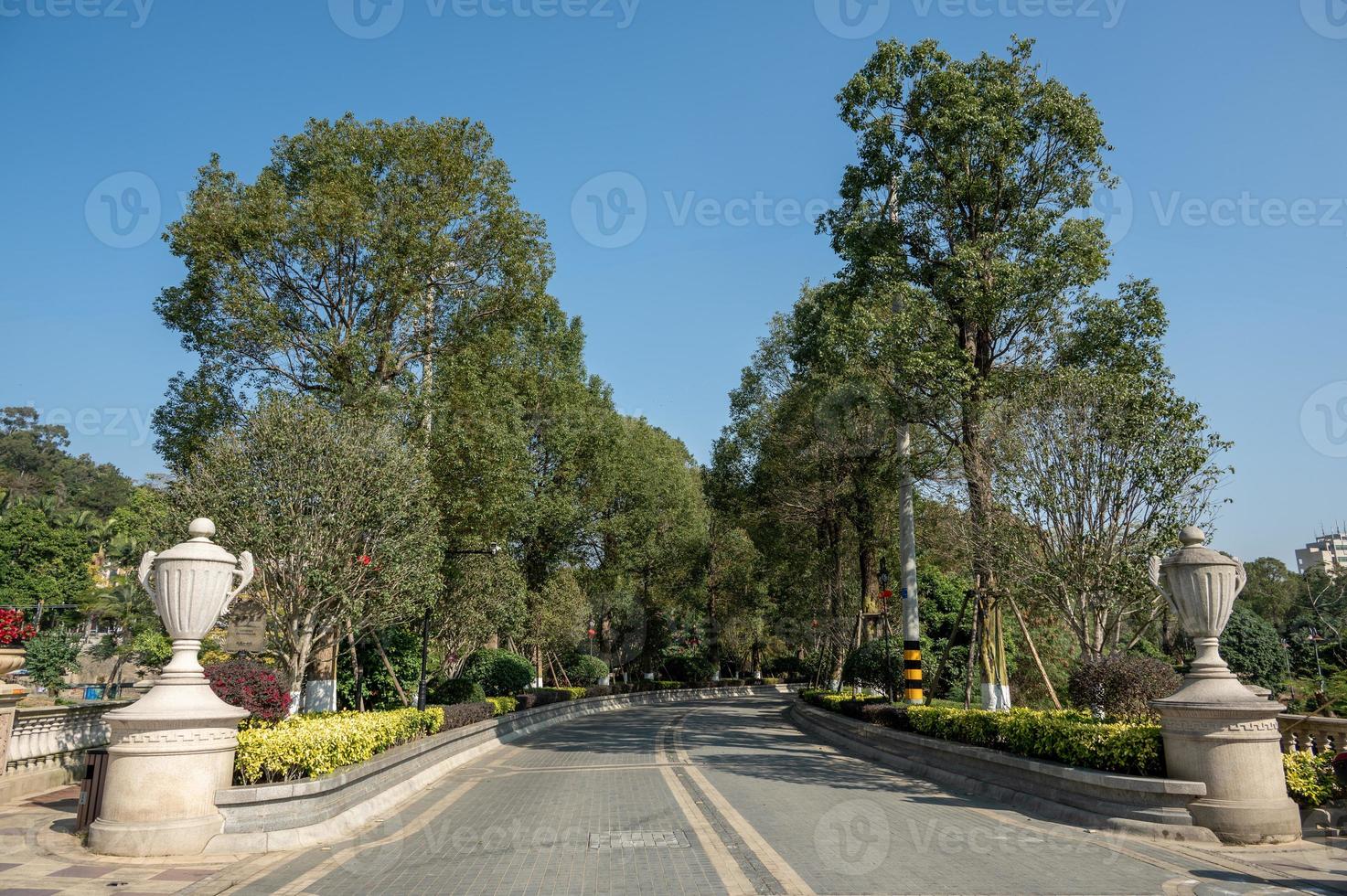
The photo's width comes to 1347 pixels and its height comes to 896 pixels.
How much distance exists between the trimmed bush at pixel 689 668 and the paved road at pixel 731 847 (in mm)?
39253

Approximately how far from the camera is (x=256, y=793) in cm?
865

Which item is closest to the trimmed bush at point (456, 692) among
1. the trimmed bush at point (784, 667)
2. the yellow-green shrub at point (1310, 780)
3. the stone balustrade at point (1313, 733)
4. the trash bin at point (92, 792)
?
the trash bin at point (92, 792)

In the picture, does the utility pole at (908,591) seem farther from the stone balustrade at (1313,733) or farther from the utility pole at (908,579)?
the stone balustrade at (1313,733)

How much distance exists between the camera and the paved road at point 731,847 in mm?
6883

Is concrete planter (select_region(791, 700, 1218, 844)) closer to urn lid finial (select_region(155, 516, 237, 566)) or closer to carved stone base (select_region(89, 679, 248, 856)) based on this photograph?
carved stone base (select_region(89, 679, 248, 856))

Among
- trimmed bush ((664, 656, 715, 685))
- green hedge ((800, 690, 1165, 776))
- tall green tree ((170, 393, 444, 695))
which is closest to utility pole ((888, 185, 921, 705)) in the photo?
green hedge ((800, 690, 1165, 776))

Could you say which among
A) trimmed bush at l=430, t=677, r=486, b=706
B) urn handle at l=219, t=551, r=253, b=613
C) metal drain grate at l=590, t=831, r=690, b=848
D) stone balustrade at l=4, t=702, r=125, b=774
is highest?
urn handle at l=219, t=551, r=253, b=613

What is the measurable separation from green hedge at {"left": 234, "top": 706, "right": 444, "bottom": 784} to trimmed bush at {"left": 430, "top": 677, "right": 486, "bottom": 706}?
10721mm

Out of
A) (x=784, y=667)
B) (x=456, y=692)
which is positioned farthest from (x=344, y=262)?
(x=784, y=667)

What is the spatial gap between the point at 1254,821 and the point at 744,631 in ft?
143

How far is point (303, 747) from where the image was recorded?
376 inches

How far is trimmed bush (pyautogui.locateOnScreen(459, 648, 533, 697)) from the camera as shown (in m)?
27.0

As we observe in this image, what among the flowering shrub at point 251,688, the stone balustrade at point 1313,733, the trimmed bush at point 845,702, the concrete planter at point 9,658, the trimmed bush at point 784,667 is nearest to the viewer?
the stone balustrade at point 1313,733

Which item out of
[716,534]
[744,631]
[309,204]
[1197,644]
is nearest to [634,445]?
[716,534]
